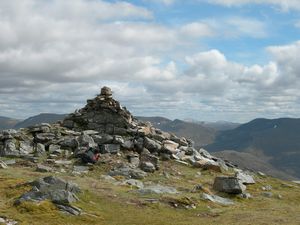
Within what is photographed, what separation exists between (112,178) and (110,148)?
14.7m

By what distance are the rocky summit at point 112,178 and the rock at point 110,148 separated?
0.52ft

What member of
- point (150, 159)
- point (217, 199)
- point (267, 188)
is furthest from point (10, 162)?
point (267, 188)

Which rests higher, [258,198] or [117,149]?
[117,149]

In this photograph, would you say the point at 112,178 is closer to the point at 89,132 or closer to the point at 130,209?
the point at 130,209

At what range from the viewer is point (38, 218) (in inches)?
1293

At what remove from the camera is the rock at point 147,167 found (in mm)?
61250

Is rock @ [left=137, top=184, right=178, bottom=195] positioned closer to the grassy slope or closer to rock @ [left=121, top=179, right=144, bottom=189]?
the grassy slope

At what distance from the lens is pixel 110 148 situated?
6894 centimetres

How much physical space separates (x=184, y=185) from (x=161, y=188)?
6.98m

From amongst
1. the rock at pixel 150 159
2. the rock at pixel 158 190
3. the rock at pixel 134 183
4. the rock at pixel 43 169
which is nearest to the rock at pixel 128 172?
the rock at pixel 134 183

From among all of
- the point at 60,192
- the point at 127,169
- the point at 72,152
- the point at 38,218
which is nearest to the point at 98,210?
the point at 60,192

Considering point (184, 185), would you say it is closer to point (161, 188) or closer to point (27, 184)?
point (161, 188)

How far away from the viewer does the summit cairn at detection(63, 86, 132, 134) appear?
78.2 metres

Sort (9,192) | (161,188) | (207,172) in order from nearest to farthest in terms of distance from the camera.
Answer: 1. (9,192)
2. (161,188)
3. (207,172)
